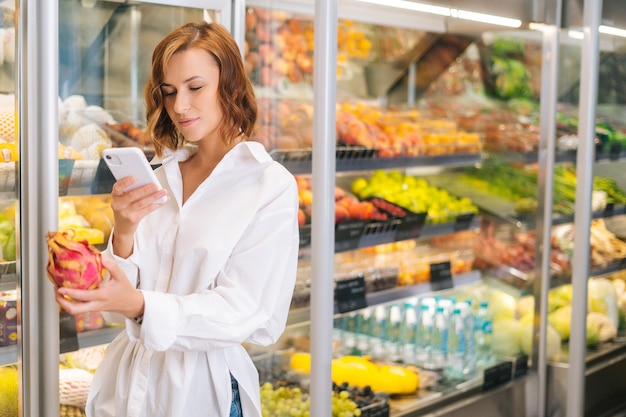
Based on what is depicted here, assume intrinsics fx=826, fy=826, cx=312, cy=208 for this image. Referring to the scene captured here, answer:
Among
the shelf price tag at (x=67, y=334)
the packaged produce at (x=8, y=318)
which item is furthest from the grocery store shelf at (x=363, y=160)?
the packaged produce at (x=8, y=318)

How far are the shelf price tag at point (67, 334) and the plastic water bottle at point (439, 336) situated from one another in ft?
6.14

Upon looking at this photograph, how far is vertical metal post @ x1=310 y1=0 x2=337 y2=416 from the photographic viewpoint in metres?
2.86

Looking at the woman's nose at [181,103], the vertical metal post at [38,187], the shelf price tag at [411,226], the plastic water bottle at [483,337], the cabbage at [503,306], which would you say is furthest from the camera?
the cabbage at [503,306]

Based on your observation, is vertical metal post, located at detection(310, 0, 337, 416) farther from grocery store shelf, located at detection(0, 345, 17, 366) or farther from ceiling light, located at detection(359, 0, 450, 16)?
grocery store shelf, located at detection(0, 345, 17, 366)

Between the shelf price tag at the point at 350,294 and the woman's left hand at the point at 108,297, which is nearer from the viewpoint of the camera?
the woman's left hand at the point at 108,297

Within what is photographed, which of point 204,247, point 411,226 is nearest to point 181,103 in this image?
point 204,247

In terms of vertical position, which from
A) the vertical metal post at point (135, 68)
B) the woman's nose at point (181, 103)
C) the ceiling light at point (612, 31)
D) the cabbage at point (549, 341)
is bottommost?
the cabbage at point (549, 341)

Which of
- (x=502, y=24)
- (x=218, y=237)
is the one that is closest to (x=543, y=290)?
(x=502, y=24)

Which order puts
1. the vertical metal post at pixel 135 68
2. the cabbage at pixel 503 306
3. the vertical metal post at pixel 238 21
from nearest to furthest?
1. the vertical metal post at pixel 135 68
2. the vertical metal post at pixel 238 21
3. the cabbage at pixel 503 306

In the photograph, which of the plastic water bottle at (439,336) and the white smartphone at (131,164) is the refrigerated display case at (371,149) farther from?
the white smartphone at (131,164)

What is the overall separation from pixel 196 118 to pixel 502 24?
2493mm

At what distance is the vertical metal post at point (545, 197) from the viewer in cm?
398

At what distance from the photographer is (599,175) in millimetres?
4137

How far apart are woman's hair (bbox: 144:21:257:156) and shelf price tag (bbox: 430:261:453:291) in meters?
1.96
